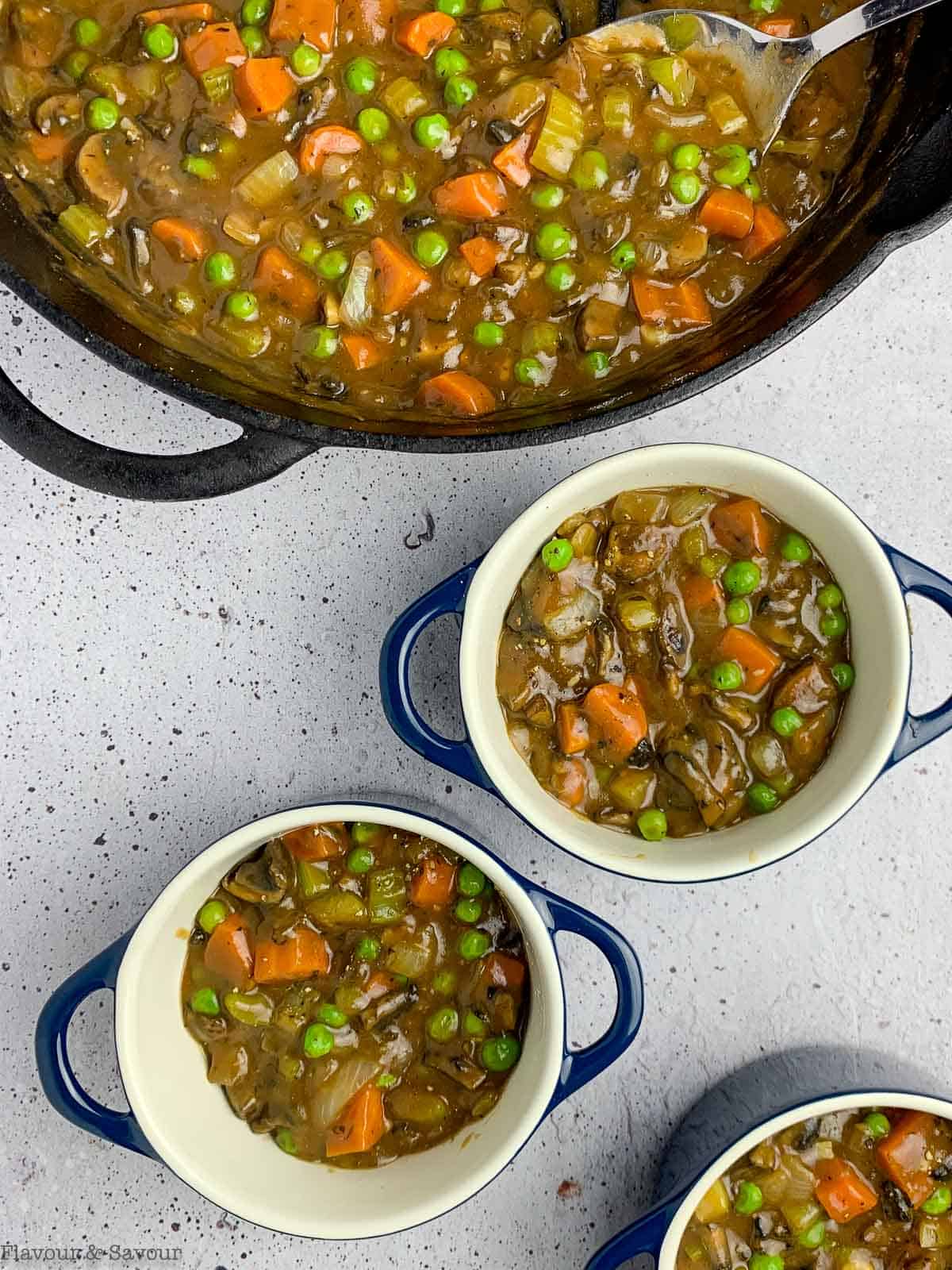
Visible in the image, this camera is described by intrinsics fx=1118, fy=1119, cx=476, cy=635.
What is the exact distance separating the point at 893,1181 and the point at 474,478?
6.36 ft

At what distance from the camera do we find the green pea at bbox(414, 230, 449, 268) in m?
2.37

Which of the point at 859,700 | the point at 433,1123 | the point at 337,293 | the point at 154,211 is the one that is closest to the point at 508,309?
the point at 337,293

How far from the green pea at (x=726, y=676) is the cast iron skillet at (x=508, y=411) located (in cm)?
61

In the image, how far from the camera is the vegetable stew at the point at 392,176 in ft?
7.79

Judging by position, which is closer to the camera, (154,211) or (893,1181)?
(154,211)

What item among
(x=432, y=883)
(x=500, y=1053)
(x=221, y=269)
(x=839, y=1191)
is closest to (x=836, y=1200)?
(x=839, y=1191)

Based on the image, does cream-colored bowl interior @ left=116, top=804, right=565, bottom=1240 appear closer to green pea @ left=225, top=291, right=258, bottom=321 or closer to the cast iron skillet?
the cast iron skillet

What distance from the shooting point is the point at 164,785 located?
2.80 meters

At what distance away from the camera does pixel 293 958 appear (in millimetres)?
2592

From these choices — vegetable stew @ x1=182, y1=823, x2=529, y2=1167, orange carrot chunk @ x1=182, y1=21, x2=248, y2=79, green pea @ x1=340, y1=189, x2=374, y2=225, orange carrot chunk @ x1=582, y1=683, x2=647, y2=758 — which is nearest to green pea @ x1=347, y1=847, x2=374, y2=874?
vegetable stew @ x1=182, y1=823, x2=529, y2=1167

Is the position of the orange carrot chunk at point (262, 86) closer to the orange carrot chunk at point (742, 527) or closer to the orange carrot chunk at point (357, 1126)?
the orange carrot chunk at point (742, 527)

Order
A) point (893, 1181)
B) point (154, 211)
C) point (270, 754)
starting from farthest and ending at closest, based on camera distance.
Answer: point (270, 754) < point (893, 1181) < point (154, 211)

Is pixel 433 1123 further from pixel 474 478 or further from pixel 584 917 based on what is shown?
pixel 474 478

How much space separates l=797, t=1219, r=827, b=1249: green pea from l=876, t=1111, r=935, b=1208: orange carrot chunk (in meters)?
0.20
